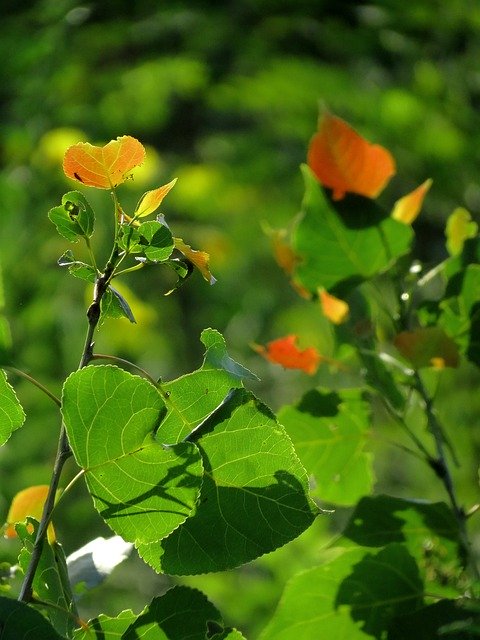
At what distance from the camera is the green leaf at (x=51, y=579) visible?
0.39 m

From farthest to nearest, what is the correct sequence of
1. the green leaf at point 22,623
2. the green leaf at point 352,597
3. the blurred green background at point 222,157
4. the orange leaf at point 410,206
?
the blurred green background at point 222,157 < the orange leaf at point 410,206 < the green leaf at point 352,597 < the green leaf at point 22,623

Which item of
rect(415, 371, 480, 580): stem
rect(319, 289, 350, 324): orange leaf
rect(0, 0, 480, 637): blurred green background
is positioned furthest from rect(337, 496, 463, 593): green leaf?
rect(0, 0, 480, 637): blurred green background

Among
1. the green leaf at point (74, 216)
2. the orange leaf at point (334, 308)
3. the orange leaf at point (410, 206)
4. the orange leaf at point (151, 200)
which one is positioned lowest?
the orange leaf at point (334, 308)

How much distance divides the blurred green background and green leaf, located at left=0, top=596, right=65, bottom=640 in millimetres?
1480

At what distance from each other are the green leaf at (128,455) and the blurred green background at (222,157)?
1448 mm

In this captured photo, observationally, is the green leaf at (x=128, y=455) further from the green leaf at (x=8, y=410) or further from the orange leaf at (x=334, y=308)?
the orange leaf at (x=334, y=308)

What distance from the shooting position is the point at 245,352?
3129mm

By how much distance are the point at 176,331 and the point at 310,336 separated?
81 cm

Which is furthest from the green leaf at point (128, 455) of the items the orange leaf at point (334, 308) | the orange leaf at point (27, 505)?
the orange leaf at point (334, 308)

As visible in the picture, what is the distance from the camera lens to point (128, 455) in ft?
1.24

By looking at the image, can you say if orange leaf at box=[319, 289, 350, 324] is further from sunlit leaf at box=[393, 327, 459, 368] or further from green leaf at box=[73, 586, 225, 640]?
green leaf at box=[73, 586, 225, 640]

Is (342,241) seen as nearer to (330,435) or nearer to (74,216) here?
(330,435)

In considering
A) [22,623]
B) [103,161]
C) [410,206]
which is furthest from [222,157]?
[22,623]

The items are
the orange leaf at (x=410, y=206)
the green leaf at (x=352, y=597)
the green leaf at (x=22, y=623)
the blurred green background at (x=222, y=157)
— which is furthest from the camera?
the blurred green background at (x=222, y=157)
